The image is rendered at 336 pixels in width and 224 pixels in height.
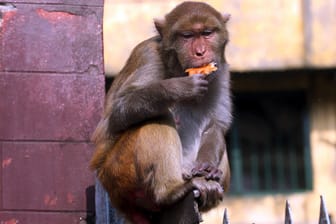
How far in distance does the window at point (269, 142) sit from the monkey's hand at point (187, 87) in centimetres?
795

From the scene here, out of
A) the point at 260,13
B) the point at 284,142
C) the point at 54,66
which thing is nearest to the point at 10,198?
the point at 54,66

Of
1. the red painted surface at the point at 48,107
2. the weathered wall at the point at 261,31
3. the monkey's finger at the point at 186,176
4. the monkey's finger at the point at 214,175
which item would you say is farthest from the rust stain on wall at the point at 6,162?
the weathered wall at the point at 261,31

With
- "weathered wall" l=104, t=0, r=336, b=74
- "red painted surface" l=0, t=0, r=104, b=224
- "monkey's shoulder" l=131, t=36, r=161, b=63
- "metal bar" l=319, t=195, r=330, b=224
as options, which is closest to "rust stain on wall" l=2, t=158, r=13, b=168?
"red painted surface" l=0, t=0, r=104, b=224

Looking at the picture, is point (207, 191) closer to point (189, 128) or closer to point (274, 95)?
point (189, 128)

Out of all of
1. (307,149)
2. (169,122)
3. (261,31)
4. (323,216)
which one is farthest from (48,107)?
(307,149)

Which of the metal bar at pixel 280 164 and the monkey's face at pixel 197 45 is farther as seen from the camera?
the metal bar at pixel 280 164

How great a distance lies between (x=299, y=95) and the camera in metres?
14.4

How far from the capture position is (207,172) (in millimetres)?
6336

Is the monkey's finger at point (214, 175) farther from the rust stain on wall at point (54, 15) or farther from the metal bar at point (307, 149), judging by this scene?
the metal bar at point (307, 149)

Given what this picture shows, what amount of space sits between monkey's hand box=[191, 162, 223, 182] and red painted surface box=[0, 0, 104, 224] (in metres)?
0.87

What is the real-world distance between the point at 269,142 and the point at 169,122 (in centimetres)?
814

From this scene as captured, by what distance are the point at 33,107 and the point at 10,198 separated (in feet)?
1.69

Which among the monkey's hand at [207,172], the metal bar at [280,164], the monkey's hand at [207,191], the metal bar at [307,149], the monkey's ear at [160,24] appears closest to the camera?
the monkey's hand at [207,191]

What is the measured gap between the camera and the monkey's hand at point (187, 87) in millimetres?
6426
